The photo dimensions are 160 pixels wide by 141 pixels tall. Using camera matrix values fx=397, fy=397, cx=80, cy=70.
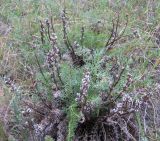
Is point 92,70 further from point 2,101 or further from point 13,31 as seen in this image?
point 13,31

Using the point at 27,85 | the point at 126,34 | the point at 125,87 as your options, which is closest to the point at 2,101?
the point at 27,85

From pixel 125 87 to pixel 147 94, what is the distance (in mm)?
228

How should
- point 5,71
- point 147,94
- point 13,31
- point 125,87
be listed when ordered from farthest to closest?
point 13,31 → point 5,71 → point 147,94 → point 125,87

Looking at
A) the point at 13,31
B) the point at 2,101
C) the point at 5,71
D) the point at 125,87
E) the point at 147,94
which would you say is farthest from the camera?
the point at 13,31

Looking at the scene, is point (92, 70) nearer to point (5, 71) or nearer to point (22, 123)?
point (22, 123)

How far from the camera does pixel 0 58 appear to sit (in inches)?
119

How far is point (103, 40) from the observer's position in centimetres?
292

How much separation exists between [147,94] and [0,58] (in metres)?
1.24

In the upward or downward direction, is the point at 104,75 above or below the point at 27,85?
above

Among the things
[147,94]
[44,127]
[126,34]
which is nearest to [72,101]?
[44,127]

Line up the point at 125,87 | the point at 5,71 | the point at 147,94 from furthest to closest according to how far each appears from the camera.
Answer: the point at 5,71
the point at 147,94
the point at 125,87

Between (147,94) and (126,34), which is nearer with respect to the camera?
(147,94)

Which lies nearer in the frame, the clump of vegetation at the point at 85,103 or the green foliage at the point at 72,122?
the green foliage at the point at 72,122

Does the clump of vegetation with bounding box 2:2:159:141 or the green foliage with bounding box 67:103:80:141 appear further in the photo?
the clump of vegetation with bounding box 2:2:159:141
